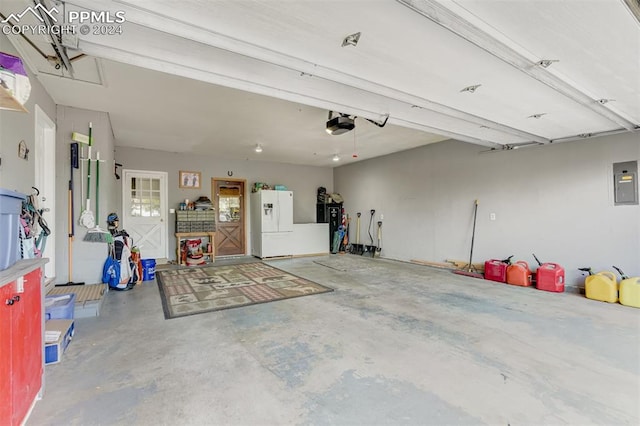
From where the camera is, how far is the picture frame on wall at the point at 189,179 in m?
7.79

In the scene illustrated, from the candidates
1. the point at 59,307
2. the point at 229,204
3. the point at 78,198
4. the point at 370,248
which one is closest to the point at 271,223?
the point at 229,204

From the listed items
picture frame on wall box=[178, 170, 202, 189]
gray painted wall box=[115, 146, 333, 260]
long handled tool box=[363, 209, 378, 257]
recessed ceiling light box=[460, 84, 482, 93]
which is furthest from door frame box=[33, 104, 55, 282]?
long handled tool box=[363, 209, 378, 257]

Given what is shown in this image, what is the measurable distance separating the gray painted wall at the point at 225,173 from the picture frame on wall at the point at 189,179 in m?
0.10

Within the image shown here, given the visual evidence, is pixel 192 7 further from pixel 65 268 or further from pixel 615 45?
pixel 65 268

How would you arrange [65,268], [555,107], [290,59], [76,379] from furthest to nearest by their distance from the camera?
[65,268]
[555,107]
[290,59]
[76,379]

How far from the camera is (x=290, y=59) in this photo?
2463 millimetres

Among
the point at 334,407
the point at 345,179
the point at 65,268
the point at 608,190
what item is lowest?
the point at 334,407

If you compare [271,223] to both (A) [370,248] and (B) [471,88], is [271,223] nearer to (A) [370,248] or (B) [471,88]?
(A) [370,248]

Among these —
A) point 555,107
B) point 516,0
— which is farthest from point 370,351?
point 555,107

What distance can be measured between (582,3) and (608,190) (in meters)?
4.07

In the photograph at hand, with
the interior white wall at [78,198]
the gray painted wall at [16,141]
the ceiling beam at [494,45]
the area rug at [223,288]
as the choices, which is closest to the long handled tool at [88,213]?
the interior white wall at [78,198]

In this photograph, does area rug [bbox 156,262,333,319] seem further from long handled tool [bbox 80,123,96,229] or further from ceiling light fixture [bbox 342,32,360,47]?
ceiling light fixture [bbox 342,32,360,47]

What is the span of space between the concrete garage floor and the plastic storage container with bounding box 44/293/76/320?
0.76 feet

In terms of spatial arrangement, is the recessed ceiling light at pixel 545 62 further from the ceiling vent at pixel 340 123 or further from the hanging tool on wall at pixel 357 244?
the hanging tool on wall at pixel 357 244
